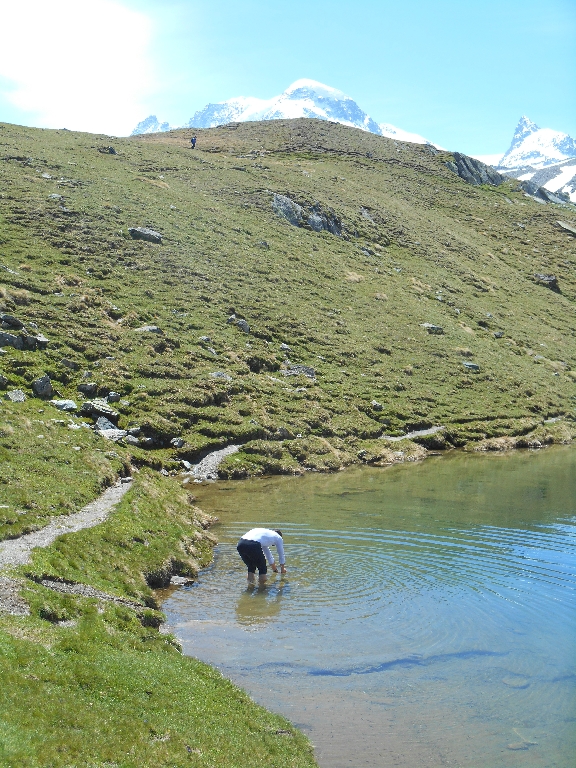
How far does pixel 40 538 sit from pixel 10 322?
27.1 m

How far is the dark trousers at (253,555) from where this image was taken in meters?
21.4

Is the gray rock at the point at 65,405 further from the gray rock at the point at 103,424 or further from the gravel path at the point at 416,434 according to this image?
the gravel path at the point at 416,434

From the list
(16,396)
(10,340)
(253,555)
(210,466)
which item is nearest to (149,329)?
(10,340)

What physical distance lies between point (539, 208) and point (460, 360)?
303ft

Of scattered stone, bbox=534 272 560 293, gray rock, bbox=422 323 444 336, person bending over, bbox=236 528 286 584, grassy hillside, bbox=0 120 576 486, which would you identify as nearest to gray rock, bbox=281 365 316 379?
grassy hillside, bbox=0 120 576 486

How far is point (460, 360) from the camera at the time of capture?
6656cm

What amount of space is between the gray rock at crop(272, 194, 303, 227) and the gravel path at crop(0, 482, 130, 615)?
227ft

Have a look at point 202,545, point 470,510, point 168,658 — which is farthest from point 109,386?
point 168,658

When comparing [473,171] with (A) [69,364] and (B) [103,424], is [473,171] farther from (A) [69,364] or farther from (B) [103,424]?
(B) [103,424]

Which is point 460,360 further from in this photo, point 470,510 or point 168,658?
point 168,658

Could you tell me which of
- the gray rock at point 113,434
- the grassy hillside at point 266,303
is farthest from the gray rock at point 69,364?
the gray rock at point 113,434

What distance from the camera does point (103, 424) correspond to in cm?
3728

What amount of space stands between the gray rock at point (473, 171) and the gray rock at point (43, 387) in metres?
134

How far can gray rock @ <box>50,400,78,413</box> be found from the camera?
36406 millimetres
